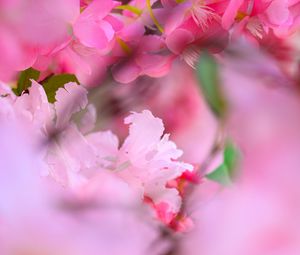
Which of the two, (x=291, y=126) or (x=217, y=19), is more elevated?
(x=217, y=19)

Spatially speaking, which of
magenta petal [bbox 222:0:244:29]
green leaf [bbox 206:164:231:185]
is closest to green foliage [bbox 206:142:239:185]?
green leaf [bbox 206:164:231:185]

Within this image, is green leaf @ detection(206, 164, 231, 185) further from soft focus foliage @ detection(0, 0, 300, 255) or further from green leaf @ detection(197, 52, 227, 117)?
green leaf @ detection(197, 52, 227, 117)

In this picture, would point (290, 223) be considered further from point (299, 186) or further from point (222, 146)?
point (222, 146)

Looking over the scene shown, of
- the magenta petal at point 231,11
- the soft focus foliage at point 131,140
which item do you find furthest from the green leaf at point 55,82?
the magenta petal at point 231,11

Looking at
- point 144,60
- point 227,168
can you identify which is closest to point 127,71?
point 144,60

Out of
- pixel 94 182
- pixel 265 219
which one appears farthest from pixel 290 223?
pixel 94 182

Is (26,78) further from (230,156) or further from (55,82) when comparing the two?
(230,156)
